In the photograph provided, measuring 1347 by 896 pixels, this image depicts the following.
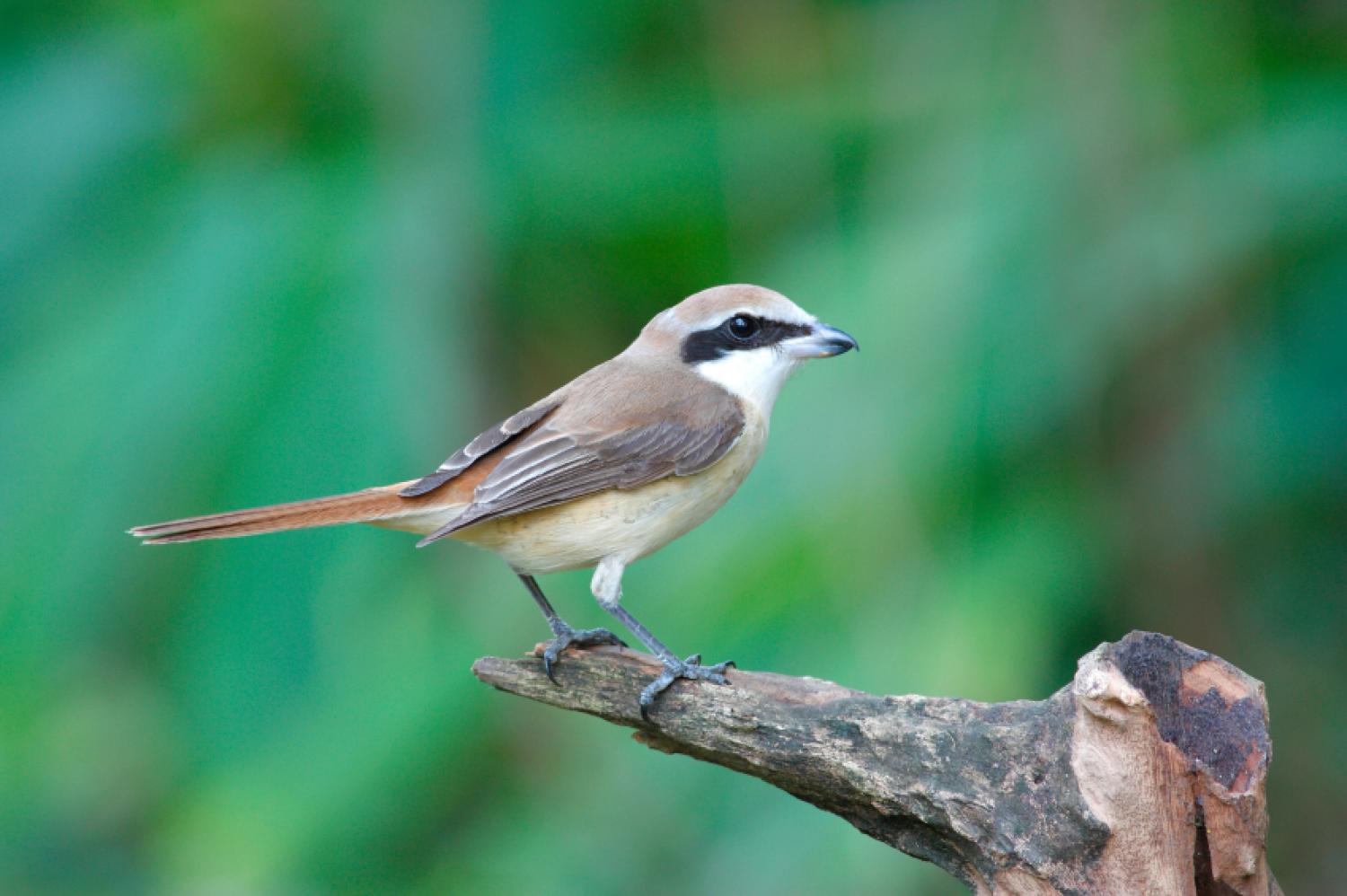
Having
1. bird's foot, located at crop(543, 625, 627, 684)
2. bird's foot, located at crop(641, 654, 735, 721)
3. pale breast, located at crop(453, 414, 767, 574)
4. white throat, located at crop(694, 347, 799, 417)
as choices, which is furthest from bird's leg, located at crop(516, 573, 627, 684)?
white throat, located at crop(694, 347, 799, 417)

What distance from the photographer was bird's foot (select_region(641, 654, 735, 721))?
3326 millimetres

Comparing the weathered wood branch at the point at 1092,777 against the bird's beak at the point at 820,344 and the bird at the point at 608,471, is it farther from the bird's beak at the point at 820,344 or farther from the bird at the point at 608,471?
the bird's beak at the point at 820,344

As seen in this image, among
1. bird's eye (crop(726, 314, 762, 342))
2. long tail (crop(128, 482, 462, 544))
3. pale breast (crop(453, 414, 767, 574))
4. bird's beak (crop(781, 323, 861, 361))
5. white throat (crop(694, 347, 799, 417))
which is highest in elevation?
bird's eye (crop(726, 314, 762, 342))

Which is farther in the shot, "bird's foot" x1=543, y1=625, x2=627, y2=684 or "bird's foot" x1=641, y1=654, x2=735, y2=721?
"bird's foot" x1=543, y1=625, x2=627, y2=684

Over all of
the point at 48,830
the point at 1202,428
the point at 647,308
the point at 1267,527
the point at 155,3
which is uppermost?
the point at 155,3

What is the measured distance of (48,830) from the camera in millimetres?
5840

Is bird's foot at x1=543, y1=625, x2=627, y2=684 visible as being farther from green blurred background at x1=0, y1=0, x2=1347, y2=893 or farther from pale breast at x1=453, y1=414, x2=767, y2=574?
green blurred background at x1=0, y1=0, x2=1347, y2=893

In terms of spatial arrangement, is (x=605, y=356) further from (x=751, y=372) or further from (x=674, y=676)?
(x=674, y=676)

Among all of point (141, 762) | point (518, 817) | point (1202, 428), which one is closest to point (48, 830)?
point (141, 762)

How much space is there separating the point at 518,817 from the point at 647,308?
7.10ft

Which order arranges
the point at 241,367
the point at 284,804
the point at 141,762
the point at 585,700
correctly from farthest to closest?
the point at 141,762 → the point at 241,367 → the point at 284,804 → the point at 585,700

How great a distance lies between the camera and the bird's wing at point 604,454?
12.1ft

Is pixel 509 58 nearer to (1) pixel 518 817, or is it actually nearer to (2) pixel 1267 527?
(1) pixel 518 817

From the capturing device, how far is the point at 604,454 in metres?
3.77
